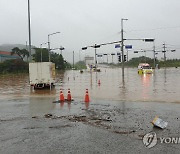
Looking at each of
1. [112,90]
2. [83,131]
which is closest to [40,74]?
[112,90]

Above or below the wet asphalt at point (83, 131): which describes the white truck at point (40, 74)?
above

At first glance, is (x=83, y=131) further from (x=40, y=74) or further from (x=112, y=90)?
(x=40, y=74)

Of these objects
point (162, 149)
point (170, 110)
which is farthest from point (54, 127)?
point (170, 110)

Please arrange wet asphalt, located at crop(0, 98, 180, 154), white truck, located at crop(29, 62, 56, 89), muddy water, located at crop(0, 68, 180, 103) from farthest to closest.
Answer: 1. white truck, located at crop(29, 62, 56, 89)
2. muddy water, located at crop(0, 68, 180, 103)
3. wet asphalt, located at crop(0, 98, 180, 154)

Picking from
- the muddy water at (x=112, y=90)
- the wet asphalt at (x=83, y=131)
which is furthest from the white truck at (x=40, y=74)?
the wet asphalt at (x=83, y=131)

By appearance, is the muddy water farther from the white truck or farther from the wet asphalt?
the wet asphalt

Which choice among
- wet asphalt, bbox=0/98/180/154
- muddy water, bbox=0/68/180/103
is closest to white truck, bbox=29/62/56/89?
muddy water, bbox=0/68/180/103

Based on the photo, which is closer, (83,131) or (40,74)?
(83,131)

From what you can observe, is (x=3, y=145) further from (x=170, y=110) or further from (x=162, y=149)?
(x=170, y=110)

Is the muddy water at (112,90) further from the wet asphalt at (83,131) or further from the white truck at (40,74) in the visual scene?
the wet asphalt at (83,131)

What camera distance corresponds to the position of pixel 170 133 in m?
8.28

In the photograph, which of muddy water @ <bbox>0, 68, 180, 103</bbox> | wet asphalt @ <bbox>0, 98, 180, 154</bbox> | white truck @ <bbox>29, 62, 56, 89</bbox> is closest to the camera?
wet asphalt @ <bbox>0, 98, 180, 154</bbox>

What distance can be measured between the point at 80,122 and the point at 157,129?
2.83 metres

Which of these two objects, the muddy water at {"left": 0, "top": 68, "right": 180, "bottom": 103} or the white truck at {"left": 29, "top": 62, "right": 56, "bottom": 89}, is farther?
the white truck at {"left": 29, "top": 62, "right": 56, "bottom": 89}
